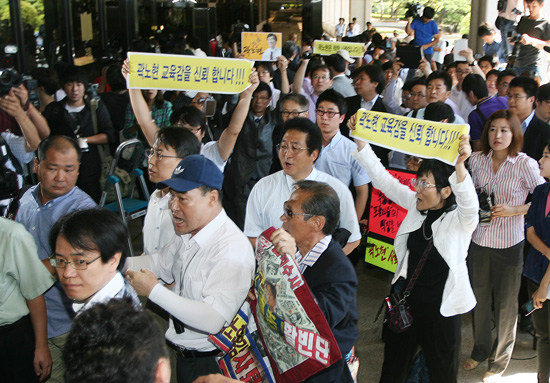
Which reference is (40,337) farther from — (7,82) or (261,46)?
(261,46)

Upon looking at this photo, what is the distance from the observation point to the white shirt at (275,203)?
11.8 ft

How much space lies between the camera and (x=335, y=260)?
2574mm

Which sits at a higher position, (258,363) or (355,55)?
(355,55)

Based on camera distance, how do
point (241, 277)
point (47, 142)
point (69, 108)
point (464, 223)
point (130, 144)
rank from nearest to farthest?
1. point (241, 277)
2. point (464, 223)
3. point (47, 142)
4. point (130, 144)
5. point (69, 108)

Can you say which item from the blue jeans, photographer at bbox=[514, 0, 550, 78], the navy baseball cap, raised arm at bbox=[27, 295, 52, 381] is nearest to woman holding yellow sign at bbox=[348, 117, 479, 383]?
the navy baseball cap

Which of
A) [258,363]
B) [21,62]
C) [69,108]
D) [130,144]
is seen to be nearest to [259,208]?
[258,363]

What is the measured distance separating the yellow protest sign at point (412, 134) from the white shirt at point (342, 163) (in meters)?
0.70

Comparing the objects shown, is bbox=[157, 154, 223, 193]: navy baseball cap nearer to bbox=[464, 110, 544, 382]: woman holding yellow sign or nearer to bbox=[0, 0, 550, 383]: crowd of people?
bbox=[0, 0, 550, 383]: crowd of people

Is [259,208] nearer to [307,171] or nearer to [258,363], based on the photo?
[307,171]

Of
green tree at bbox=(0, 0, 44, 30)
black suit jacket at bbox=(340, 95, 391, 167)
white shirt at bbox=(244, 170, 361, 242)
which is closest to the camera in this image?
white shirt at bbox=(244, 170, 361, 242)

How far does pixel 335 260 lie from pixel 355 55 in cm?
650

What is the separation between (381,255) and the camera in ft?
16.9

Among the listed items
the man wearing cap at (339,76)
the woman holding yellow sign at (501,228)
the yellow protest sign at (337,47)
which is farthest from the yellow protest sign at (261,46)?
the woman holding yellow sign at (501,228)

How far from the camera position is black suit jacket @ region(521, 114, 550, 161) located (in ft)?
16.1
